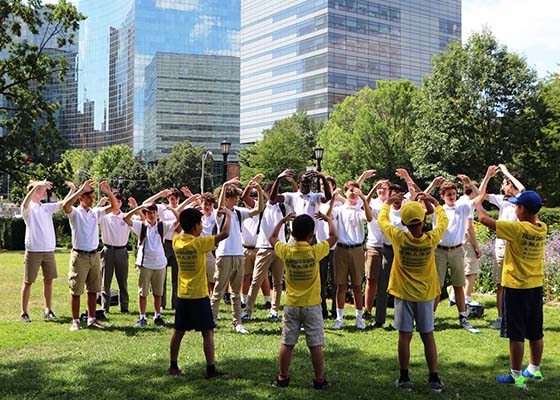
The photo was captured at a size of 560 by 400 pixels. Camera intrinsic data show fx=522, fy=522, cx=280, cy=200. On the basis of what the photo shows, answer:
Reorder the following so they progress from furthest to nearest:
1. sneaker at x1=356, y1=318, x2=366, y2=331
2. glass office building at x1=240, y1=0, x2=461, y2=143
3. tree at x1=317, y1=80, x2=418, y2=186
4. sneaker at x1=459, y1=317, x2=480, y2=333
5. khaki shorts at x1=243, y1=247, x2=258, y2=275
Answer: glass office building at x1=240, y1=0, x2=461, y2=143 → tree at x1=317, y1=80, x2=418, y2=186 → khaki shorts at x1=243, y1=247, x2=258, y2=275 → sneaker at x1=356, y1=318, x2=366, y2=331 → sneaker at x1=459, y1=317, x2=480, y2=333

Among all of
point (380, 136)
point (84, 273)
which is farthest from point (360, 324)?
point (380, 136)

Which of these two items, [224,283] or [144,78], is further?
[144,78]

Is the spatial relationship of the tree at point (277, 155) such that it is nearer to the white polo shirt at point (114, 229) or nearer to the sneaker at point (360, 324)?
the white polo shirt at point (114, 229)

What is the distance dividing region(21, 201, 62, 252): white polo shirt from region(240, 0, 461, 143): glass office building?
76797mm

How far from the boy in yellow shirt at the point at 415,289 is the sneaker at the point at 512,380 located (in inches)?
32.1

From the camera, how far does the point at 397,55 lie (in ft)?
312

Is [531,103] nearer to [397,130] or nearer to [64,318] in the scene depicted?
[397,130]

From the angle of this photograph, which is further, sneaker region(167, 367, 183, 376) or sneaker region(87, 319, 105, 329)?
sneaker region(87, 319, 105, 329)

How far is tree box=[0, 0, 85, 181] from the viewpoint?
906 inches

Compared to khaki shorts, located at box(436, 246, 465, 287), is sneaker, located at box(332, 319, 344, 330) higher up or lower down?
lower down

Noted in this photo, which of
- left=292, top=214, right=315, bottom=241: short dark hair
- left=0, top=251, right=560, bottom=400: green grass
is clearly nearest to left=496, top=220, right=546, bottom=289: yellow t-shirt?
Result: left=0, top=251, right=560, bottom=400: green grass

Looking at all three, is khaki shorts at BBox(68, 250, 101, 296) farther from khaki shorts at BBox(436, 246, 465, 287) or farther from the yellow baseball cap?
khaki shorts at BBox(436, 246, 465, 287)

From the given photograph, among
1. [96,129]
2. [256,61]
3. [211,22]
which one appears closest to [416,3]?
[256,61]

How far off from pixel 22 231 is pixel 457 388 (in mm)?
26955
